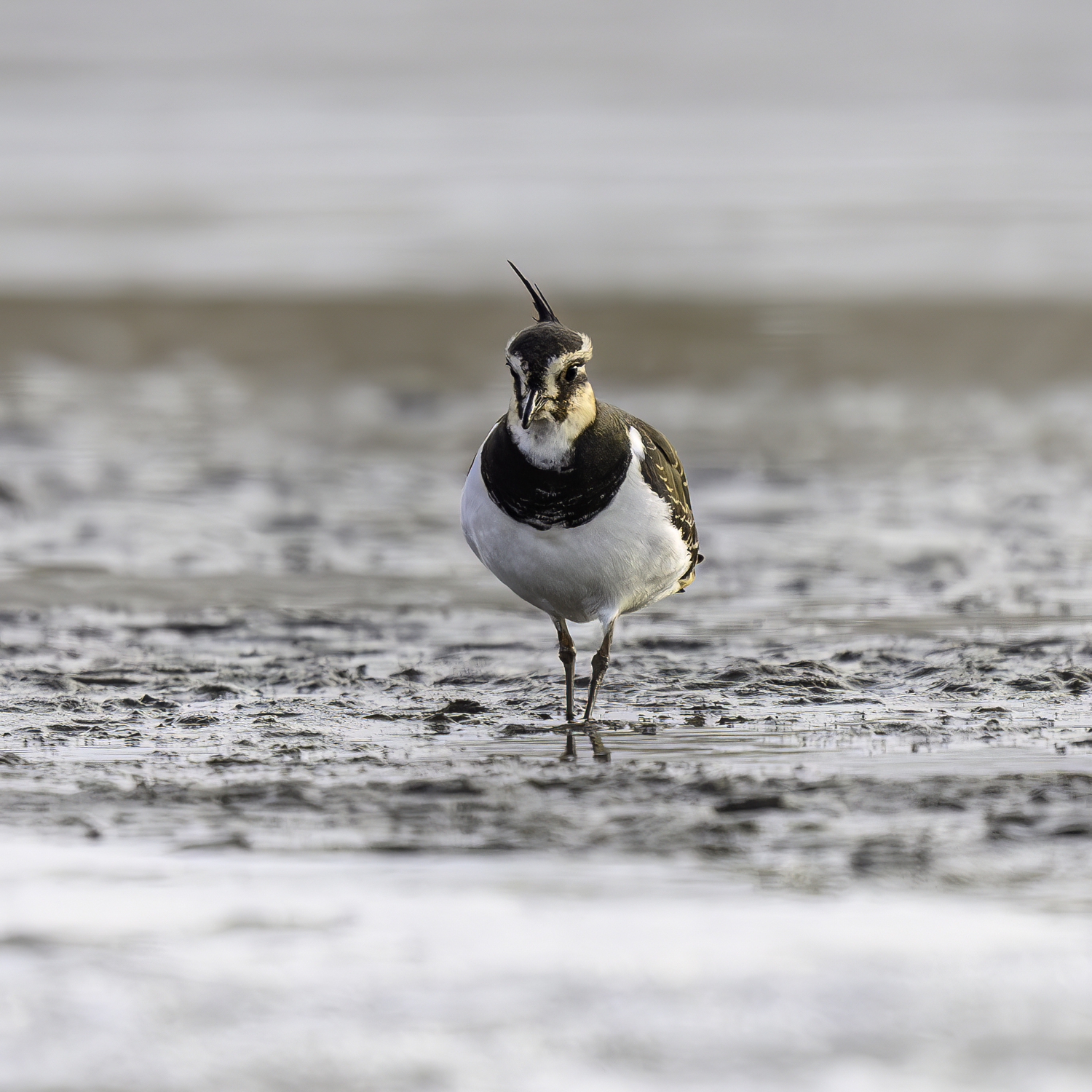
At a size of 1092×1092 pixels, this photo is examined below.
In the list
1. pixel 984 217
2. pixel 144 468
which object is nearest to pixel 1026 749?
pixel 144 468

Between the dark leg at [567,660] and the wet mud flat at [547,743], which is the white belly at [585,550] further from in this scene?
the wet mud flat at [547,743]

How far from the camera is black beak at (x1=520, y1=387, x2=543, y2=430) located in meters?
5.68

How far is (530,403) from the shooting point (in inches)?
224

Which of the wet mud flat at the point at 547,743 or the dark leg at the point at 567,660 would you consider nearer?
the wet mud flat at the point at 547,743

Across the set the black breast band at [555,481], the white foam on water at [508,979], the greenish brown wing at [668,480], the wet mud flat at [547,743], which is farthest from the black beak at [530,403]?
the white foam on water at [508,979]

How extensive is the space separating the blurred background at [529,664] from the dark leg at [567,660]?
0.18 m

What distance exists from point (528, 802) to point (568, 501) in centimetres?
119

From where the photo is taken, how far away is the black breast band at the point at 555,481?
5.86 meters

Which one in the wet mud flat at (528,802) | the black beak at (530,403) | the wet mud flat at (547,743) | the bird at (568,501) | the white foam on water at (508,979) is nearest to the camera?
the white foam on water at (508,979)

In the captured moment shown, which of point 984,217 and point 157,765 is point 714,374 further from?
point 157,765

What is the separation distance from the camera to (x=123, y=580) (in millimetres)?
8398

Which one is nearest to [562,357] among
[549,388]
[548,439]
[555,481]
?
[549,388]

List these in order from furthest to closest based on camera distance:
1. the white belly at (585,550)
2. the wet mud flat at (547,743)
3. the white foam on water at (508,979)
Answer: the white belly at (585,550), the wet mud flat at (547,743), the white foam on water at (508,979)

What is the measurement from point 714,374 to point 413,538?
5.43m
